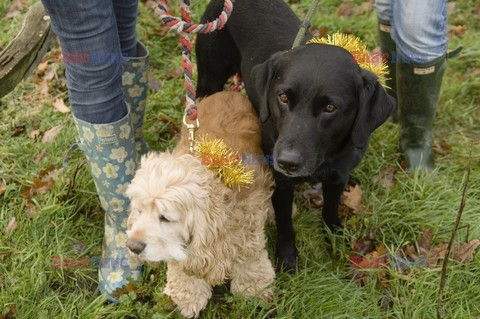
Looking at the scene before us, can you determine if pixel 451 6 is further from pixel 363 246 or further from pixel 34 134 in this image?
pixel 34 134

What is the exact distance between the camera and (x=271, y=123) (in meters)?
2.50

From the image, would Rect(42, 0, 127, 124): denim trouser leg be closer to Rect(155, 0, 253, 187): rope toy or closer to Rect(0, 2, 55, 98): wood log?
Rect(155, 0, 253, 187): rope toy

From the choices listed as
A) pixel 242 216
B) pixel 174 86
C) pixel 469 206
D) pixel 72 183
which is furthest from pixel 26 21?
pixel 469 206

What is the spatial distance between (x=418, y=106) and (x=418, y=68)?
1.05 ft

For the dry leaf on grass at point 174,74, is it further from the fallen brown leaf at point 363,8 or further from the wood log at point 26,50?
Answer: the fallen brown leaf at point 363,8

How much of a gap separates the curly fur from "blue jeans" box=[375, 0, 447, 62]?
107 cm

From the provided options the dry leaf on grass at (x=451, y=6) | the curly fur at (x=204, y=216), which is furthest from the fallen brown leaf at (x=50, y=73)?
the dry leaf on grass at (x=451, y=6)

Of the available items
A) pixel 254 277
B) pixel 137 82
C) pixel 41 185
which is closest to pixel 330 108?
pixel 254 277

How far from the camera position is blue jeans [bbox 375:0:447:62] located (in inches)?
107

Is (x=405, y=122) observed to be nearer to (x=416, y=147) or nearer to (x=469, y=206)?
(x=416, y=147)

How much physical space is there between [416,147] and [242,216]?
1681 millimetres

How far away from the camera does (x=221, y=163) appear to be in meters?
2.19

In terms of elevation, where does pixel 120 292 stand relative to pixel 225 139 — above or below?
below

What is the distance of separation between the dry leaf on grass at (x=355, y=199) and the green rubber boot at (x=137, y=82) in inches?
57.6
